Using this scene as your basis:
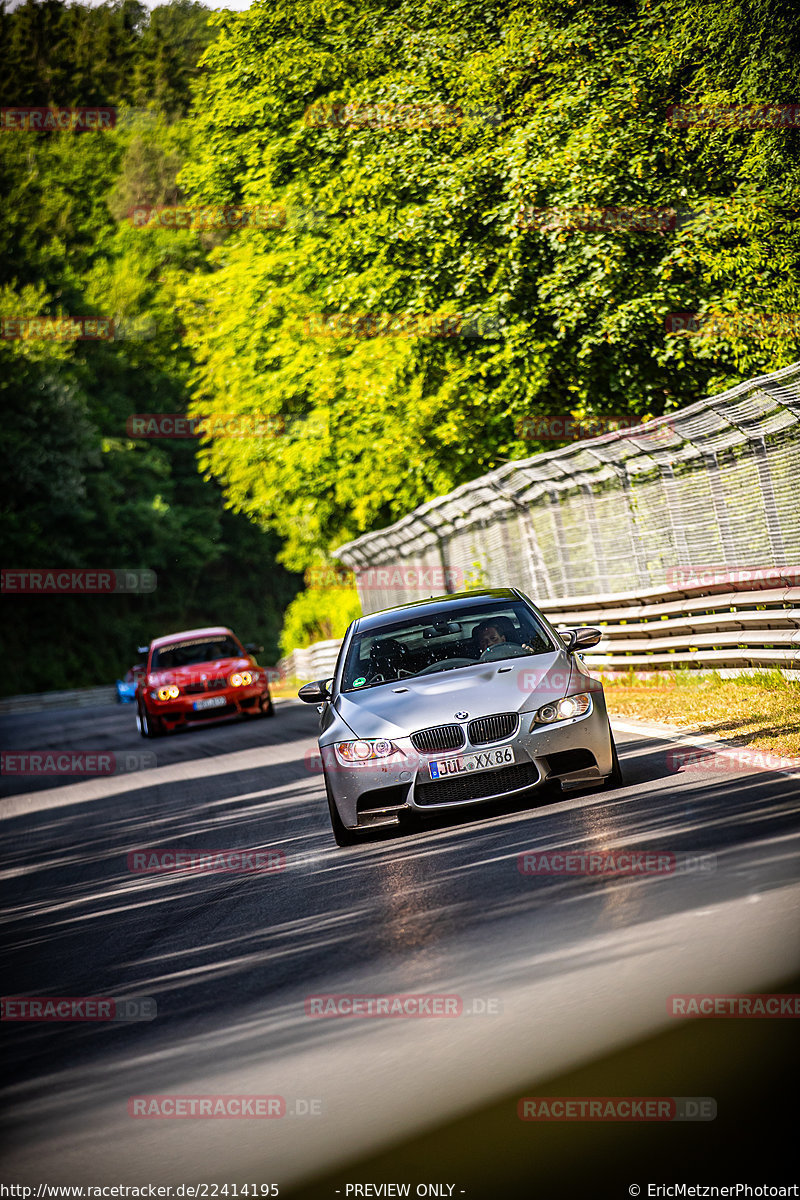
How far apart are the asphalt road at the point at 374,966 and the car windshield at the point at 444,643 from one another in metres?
1.06

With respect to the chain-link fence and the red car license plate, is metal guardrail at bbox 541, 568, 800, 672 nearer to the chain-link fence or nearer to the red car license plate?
the chain-link fence

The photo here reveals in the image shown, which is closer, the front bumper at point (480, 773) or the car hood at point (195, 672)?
the front bumper at point (480, 773)

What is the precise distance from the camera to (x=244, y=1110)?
4691 millimetres

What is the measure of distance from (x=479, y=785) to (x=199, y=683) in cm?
1554

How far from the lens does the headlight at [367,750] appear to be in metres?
8.87

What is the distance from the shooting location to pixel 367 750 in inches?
351

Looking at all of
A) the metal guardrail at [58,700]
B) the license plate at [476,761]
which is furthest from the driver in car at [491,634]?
the metal guardrail at [58,700]

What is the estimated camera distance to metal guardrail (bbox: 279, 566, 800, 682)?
13203 mm

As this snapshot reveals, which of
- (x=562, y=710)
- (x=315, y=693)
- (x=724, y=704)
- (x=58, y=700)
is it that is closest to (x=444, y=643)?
(x=315, y=693)

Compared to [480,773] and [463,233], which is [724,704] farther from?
[463,233]

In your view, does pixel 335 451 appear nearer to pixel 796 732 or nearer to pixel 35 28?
pixel 796 732

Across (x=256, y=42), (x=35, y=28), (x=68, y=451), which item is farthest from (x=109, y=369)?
(x=256, y=42)

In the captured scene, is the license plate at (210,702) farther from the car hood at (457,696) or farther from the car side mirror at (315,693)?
the car hood at (457,696)

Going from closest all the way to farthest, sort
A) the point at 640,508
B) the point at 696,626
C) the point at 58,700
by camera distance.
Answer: the point at 696,626, the point at 640,508, the point at 58,700
